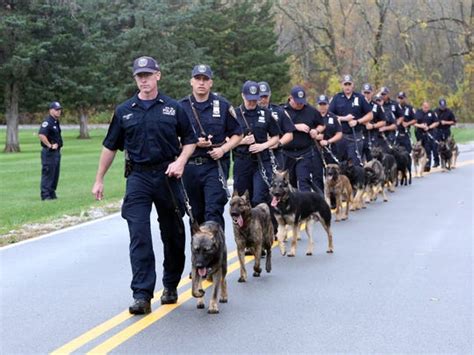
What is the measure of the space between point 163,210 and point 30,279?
2326 mm

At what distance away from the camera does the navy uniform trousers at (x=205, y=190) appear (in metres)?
8.49

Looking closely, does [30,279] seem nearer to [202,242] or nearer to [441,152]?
[202,242]

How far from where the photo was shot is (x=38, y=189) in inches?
877

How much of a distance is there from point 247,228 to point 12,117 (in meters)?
39.6

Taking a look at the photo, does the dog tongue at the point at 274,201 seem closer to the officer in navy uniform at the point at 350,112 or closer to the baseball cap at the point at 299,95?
the baseball cap at the point at 299,95

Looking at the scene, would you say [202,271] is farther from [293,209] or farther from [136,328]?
[293,209]

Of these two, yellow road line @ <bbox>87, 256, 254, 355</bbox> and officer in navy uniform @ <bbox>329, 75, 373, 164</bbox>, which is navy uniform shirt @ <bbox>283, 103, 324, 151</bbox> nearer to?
officer in navy uniform @ <bbox>329, 75, 373, 164</bbox>

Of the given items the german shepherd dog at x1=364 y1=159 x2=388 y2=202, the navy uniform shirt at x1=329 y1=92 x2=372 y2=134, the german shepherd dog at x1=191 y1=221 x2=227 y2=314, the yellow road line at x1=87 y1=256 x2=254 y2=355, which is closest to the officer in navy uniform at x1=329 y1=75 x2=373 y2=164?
the navy uniform shirt at x1=329 y1=92 x2=372 y2=134

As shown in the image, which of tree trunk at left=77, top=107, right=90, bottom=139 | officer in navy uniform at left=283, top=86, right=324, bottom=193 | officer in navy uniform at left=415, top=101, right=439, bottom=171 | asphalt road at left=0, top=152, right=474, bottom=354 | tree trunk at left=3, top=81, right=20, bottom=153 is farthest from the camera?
tree trunk at left=77, top=107, right=90, bottom=139

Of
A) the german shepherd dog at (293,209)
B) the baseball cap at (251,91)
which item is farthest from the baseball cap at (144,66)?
the german shepherd dog at (293,209)

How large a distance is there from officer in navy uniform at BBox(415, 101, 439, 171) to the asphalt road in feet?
44.6

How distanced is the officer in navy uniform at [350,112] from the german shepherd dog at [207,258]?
919 cm

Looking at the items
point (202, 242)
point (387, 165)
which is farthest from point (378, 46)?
point (202, 242)

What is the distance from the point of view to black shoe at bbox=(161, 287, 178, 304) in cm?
779
